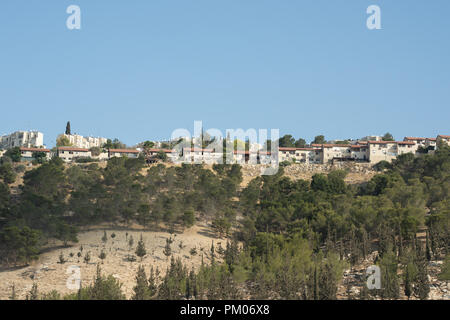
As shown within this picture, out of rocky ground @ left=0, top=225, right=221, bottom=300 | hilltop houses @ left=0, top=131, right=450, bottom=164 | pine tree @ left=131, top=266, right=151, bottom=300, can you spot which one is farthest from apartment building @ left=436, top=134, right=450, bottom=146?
pine tree @ left=131, top=266, right=151, bottom=300

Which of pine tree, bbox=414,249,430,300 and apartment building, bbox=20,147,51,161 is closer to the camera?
pine tree, bbox=414,249,430,300

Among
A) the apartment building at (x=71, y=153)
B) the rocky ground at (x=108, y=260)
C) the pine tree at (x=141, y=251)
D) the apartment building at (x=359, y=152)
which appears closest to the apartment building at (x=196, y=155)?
the apartment building at (x=71, y=153)

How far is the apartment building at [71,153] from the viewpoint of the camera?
125 meters

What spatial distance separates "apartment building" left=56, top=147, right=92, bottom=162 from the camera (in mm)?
124562

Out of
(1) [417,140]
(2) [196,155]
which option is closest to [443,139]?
(1) [417,140]

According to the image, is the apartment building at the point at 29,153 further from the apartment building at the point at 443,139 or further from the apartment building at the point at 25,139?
the apartment building at the point at 443,139

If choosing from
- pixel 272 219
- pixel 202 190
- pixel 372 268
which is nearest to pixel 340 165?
pixel 202 190

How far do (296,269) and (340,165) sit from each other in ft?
223

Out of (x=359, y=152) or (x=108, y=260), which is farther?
(x=359, y=152)

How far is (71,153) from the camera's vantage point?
126 meters

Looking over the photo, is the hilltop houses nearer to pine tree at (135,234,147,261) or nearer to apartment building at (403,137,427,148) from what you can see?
apartment building at (403,137,427,148)

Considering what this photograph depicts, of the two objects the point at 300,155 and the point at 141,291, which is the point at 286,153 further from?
the point at 141,291

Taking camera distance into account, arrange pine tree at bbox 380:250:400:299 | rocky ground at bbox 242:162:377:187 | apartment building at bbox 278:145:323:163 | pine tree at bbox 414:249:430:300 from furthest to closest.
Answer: apartment building at bbox 278:145:323:163 < rocky ground at bbox 242:162:377:187 < pine tree at bbox 380:250:400:299 < pine tree at bbox 414:249:430:300
